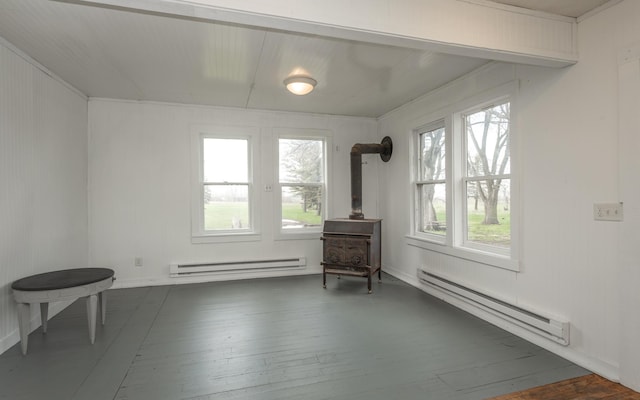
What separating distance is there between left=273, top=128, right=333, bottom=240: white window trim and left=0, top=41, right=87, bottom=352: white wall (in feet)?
8.04

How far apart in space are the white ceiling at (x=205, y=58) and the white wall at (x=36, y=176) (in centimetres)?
25

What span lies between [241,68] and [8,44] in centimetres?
187

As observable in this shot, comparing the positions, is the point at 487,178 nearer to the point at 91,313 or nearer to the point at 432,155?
the point at 432,155

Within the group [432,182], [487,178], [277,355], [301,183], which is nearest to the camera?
[277,355]

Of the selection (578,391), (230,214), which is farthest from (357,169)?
(578,391)

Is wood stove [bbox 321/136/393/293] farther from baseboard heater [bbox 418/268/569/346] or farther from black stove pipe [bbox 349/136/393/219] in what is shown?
baseboard heater [bbox 418/268/569/346]

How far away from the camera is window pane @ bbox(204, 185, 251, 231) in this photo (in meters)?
4.67

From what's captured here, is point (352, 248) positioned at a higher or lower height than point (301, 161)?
lower

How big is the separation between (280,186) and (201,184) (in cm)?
114

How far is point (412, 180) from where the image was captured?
14.4 feet

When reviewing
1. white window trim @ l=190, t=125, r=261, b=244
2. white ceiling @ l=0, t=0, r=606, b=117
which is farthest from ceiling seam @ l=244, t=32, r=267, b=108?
white window trim @ l=190, t=125, r=261, b=244

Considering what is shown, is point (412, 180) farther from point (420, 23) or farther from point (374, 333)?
point (420, 23)

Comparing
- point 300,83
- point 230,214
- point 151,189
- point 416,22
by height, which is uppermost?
point 300,83

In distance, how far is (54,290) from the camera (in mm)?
2512
